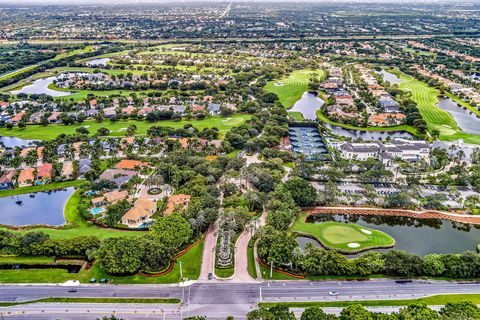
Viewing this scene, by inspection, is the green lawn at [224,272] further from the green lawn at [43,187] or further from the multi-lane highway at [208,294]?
the green lawn at [43,187]

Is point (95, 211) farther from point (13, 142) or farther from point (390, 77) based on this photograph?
point (390, 77)

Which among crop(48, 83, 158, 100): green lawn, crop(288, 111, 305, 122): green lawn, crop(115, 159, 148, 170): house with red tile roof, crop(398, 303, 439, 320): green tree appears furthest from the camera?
crop(48, 83, 158, 100): green lawn

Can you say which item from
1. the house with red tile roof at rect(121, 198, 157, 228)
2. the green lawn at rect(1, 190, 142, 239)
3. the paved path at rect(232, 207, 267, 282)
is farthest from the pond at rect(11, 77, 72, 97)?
the paved path at rect(232, 207, 267, 282)

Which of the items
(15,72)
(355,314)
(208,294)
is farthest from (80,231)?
(15,72)

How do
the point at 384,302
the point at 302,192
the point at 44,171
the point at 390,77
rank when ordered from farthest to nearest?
the point at 390,77 → the point at 44,171 → the point at 302,192 → the point at 384,302

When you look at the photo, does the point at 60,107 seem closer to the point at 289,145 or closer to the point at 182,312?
the point at 289,145

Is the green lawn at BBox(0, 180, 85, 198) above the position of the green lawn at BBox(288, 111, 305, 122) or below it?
below

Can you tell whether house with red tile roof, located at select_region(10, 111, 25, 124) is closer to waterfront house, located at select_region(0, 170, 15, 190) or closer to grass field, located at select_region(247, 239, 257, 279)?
waterfront house, located at select_region(0, 170, 15, 190)
